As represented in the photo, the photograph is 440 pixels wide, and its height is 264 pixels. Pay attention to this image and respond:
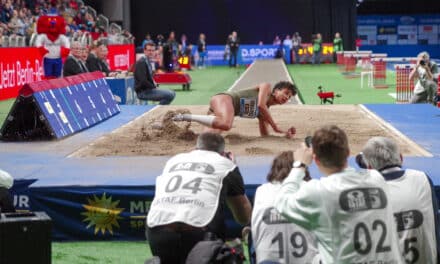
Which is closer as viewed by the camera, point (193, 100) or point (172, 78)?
point (193, 100)

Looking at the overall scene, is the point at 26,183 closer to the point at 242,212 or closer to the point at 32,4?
the point at 242,212

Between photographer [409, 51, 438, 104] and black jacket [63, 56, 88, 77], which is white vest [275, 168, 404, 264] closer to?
black jacket [63, 56, 88, 77]

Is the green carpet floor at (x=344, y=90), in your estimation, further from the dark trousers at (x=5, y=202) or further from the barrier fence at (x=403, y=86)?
the dark trousers at (x=5, y=202)

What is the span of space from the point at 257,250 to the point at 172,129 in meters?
8.13

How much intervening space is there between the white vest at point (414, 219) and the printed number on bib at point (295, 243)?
65 cm

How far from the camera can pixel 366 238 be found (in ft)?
16.9

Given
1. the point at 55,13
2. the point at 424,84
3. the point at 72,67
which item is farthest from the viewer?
the point at 55,13

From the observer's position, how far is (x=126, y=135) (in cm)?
1428

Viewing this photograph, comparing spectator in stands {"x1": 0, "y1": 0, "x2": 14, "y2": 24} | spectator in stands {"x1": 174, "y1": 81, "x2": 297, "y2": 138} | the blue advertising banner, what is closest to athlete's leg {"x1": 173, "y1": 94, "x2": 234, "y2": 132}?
spectator in stands {"x1": 174, "y1": 81, "x2": 297, "y2": 138}

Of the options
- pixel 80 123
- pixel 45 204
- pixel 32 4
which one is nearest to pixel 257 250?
pixel 45 204

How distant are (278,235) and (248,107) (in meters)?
7.03

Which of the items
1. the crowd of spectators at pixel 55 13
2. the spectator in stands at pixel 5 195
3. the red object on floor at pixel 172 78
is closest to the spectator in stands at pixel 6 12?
the crowd of spectators at pixel 55 13

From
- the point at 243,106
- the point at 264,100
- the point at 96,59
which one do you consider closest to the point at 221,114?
the point at 243,106

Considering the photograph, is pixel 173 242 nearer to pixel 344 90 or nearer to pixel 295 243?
pixel 295 243
